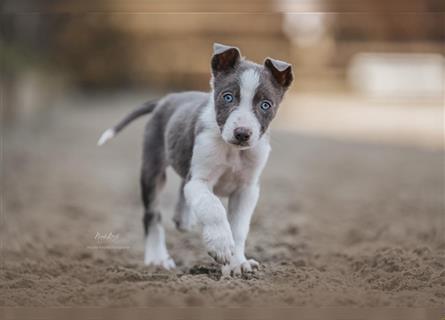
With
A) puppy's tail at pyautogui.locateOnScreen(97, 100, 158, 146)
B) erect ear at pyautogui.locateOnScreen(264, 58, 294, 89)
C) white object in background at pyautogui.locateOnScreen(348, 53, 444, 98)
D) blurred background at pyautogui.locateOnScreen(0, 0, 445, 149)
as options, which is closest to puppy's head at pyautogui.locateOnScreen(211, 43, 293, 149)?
erect ear at pyautogui.locateOnScreen(264, 58, 294, 89)

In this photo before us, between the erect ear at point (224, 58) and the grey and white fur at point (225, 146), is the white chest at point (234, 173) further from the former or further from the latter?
the erect ear at point (224, 58)

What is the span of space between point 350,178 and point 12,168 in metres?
2.00

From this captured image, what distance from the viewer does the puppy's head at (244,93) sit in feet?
6.57

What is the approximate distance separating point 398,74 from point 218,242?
255 centimetres

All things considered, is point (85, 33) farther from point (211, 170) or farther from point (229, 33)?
point (211, 170)

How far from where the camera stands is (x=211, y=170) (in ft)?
7.02

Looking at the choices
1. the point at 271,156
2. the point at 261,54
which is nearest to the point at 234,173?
the point at 261,54

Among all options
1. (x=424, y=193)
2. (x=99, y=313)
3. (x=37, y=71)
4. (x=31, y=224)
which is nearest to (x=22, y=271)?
(x=99, y=313)

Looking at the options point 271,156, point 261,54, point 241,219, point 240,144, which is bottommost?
point 271,156

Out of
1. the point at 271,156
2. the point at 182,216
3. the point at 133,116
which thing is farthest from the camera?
the point at 271,156

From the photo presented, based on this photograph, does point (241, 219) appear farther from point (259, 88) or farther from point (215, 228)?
point (259, 88)

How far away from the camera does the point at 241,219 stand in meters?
2.15

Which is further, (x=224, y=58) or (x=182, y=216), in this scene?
(x=182, y=216)

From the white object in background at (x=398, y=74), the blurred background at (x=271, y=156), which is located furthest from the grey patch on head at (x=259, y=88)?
the white object in background at (x=398, y=74)
